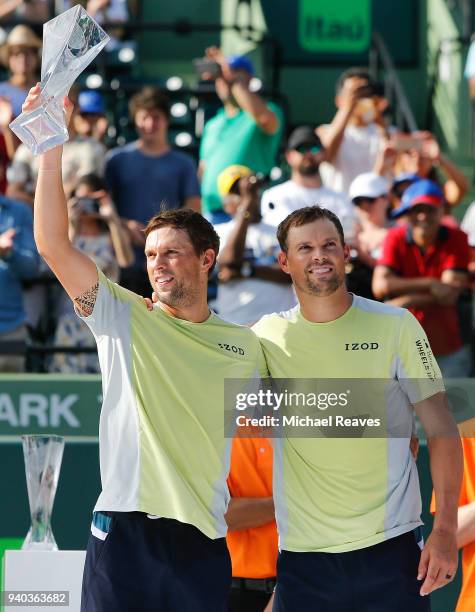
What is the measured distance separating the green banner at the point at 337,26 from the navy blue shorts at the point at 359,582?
28.3ft

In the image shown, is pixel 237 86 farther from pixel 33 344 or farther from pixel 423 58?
pixel 423 58

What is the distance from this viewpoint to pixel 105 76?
12.2 m

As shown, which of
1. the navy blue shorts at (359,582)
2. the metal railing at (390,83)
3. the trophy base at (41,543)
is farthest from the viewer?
the metal railing at (390,83)

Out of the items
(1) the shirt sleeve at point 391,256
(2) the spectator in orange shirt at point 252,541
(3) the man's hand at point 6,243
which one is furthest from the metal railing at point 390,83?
(2) the spectator in orange shirt at point 252,541

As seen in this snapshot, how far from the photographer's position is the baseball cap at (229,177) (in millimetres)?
8430

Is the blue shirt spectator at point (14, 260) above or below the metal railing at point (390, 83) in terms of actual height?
below

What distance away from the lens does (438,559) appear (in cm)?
438

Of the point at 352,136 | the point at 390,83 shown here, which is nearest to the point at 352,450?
the point at 352,136

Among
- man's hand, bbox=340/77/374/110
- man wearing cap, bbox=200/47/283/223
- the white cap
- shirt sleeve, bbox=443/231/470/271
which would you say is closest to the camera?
man wearing cap, bbox=200/47/283/223

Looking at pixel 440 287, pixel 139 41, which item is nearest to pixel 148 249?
pixel 440 287

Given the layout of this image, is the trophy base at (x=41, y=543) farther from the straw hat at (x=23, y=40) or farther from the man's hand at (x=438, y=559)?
the straw hat at (x=23, y=40)

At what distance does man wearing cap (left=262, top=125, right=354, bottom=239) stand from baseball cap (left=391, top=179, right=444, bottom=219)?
15.4 inches

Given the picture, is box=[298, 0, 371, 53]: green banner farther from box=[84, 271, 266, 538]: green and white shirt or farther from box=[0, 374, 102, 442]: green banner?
box=[84, 271, 266, 538]: green and white shirt

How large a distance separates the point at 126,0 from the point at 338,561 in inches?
355
